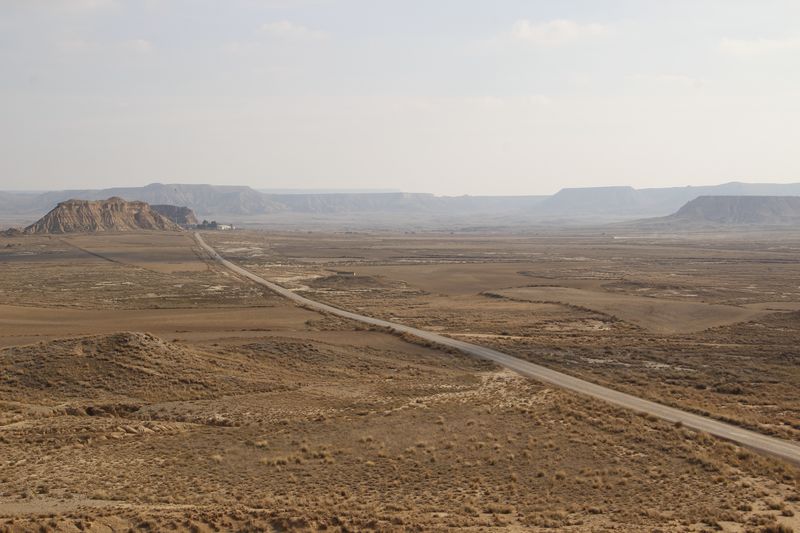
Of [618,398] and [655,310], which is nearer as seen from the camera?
[618,398]

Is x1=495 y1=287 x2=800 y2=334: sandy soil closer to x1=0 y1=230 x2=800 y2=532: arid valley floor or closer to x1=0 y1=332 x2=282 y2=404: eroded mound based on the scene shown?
x1=0 y1=230 x2=800 y2=532: arid valley floor

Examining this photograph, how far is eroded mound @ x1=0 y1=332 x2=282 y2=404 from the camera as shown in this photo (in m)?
31.9

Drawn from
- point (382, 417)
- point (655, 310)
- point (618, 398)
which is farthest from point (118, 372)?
point (655, 310)

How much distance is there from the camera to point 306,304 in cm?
6744

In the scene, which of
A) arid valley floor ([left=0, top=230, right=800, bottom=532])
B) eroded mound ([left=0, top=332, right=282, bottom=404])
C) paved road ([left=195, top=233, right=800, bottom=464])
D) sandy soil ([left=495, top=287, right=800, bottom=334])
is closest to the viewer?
arid valley floor ([left=0, top=230, right=800, bottom=532])

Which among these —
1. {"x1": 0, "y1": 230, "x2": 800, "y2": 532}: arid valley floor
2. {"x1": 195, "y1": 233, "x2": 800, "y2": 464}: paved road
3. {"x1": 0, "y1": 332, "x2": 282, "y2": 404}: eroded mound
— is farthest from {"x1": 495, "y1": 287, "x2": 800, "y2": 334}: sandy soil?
{"x1": 0, "y1": 332, "x2": 282, "y2": 404}: eroded mound

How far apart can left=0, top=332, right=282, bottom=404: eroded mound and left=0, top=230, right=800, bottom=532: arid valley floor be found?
0.13 meters

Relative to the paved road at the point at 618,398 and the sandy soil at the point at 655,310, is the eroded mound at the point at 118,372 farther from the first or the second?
the sandy soil at the point at 655,310

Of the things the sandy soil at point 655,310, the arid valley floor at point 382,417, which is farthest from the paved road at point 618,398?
the sandy soil at point 655,310

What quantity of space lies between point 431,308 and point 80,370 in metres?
38.5

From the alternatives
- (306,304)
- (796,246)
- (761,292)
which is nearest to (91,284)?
(306,304)

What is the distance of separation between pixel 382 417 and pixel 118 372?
49.1 ft

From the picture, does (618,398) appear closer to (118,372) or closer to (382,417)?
(382,417)

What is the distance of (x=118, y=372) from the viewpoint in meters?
34.0
